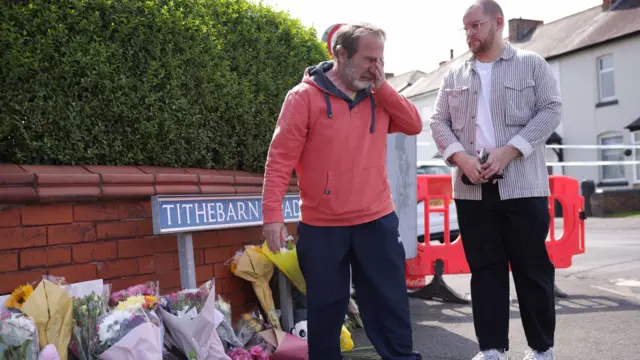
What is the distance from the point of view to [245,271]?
14.6 ft

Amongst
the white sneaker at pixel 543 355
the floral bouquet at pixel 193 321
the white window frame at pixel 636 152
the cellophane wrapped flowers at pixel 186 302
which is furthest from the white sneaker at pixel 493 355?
the white window frame at pixel 636 152

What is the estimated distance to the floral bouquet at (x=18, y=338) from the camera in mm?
2936

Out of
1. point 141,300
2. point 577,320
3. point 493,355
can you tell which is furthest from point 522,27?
point 141,300

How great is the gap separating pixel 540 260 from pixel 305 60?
268cm

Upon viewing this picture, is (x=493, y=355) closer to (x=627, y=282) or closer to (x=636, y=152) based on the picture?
(x=627, y=282)

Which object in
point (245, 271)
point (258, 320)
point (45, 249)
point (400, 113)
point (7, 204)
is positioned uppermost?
point (400, 113)

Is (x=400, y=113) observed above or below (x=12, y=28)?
below

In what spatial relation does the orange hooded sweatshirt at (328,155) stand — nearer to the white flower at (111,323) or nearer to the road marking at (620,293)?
the white flower at (111,323)

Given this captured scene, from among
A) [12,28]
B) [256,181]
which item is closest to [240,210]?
[256,181]

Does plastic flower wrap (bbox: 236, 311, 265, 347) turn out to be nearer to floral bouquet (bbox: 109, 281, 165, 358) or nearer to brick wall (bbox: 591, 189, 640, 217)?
floral bouquet (bbox: 109, 281, 165, 358)

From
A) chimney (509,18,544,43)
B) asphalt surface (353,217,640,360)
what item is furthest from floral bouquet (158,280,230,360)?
chimney (509,18,544,43)

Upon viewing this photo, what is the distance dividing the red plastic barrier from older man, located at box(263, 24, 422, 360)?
3.02m

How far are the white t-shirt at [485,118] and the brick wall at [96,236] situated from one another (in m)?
1.67

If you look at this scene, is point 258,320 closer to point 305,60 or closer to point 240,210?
point 240,210
